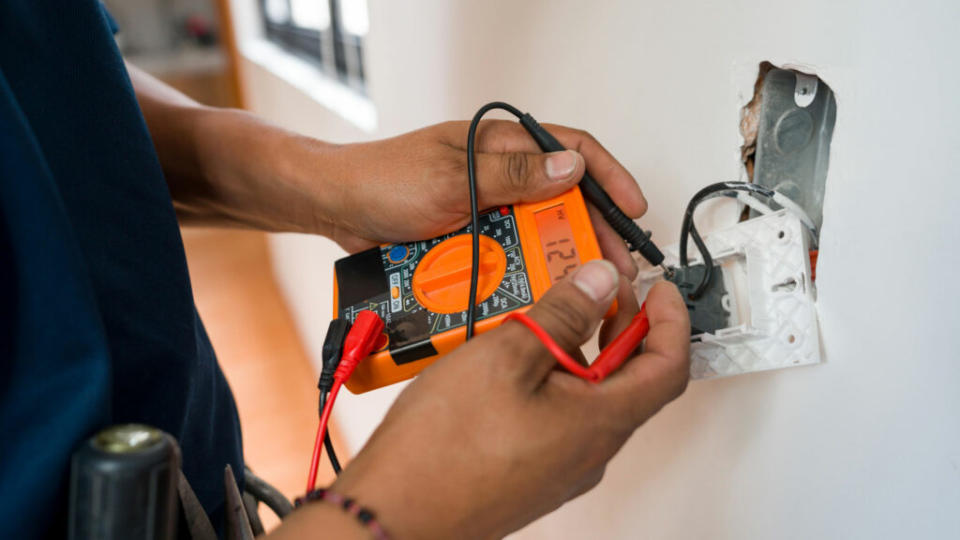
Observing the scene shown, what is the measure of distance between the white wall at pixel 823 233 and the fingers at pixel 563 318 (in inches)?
6.4

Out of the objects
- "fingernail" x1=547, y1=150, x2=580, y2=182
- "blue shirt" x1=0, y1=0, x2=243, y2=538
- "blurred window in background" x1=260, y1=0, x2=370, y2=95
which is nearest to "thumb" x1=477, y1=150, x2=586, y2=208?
"fingernail" x1=547, y1=150, x2=580, y2=182

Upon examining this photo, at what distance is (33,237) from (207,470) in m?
0.33

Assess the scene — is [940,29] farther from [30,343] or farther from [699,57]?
[30,343]

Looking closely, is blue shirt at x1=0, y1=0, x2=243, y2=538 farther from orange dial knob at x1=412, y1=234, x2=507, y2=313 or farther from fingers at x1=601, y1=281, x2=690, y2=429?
fingers at x1=601, y1=281, x2=690, y2=429

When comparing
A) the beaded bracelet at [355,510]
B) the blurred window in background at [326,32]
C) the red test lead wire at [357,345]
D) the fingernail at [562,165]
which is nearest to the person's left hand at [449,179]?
the fingernail at [562,165]

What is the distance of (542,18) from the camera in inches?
27.1

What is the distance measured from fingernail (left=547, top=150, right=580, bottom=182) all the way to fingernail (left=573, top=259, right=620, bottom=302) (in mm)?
117

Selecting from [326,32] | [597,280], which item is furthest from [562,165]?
[326,32]

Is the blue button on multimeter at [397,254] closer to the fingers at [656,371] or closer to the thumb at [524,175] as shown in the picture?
the thumb at [524,175]

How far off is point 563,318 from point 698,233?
20 cm

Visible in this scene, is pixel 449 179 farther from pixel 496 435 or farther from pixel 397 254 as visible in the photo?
pixel 496 435

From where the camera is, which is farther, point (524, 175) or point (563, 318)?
point (524, 175)

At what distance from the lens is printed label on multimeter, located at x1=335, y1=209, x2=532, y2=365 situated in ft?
1.83

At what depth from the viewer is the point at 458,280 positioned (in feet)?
1.93
